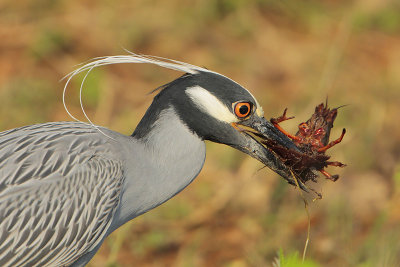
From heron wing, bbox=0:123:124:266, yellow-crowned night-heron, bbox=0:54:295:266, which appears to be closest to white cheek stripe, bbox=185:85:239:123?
yellow-crowned night-heron, bbox=0:54:295:266

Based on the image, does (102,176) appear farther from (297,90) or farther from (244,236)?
(297,90)

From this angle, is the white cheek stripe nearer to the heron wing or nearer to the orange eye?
the orange eye

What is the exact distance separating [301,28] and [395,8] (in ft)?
5.52

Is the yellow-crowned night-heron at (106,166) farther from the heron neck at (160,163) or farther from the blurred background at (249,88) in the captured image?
the blurred background at (249,88)

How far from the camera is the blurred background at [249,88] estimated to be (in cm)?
634

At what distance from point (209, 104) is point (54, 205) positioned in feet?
3.97

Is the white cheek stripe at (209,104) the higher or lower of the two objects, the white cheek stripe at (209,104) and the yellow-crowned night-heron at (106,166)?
the higher

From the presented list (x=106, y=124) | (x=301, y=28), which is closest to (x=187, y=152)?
(x=106, y=124)

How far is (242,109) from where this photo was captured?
14.5 feet

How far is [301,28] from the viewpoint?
36.2 ft

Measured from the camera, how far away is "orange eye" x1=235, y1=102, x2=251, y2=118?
440 centimetres

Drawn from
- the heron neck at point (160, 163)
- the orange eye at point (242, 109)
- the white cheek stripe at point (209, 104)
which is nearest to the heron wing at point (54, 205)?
the heron neck at point (160, 163)

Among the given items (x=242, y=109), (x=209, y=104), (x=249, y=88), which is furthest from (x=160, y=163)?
(x=249, y=88)

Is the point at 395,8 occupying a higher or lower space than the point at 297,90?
higher
